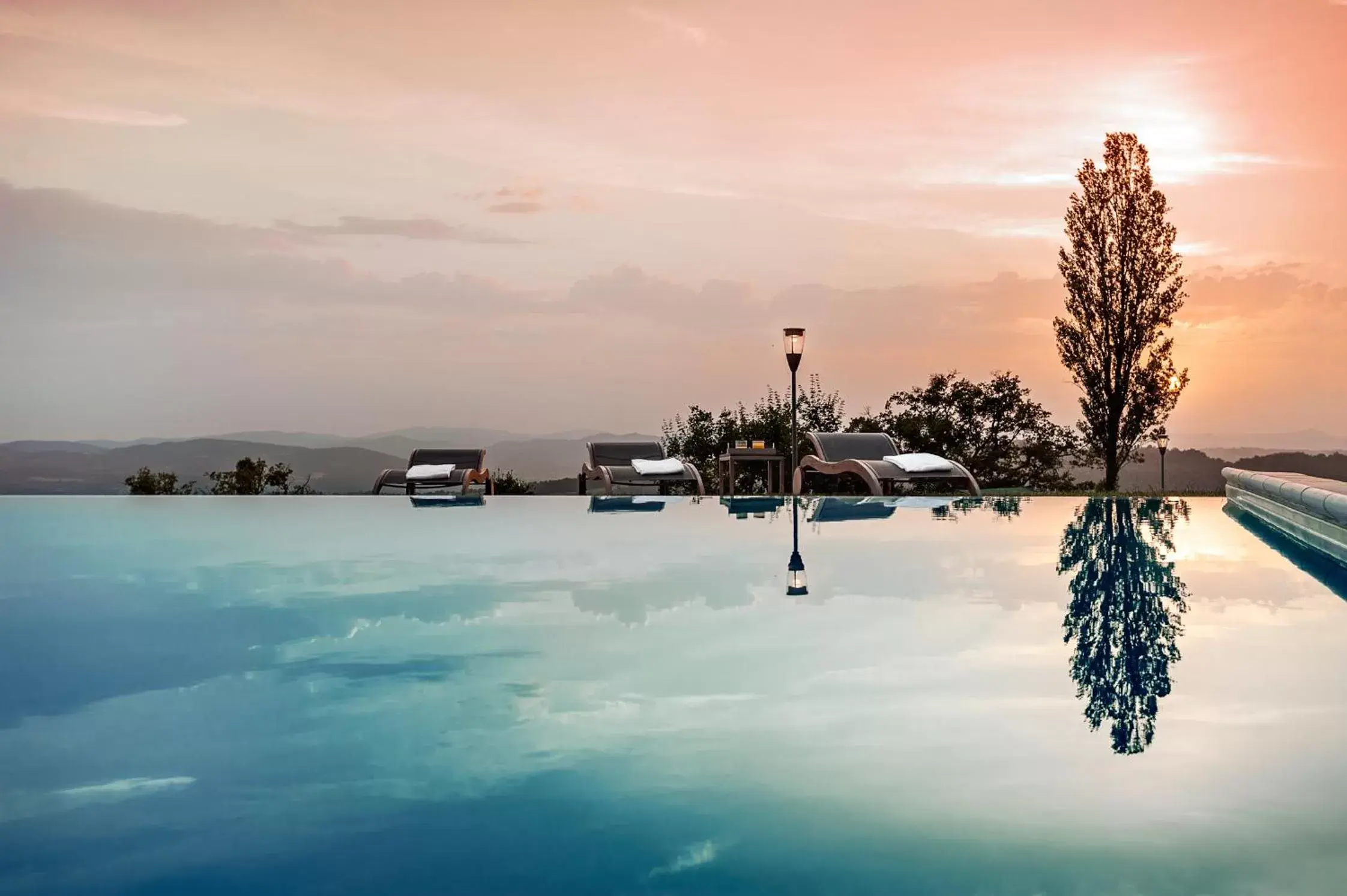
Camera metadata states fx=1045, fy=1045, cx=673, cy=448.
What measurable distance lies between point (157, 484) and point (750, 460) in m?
7.23

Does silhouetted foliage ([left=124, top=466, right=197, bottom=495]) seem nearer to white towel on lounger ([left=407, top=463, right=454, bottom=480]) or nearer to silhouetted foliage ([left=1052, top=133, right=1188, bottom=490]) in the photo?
white towel on lounger ([left=407, top=463, right=454, bottom=480])

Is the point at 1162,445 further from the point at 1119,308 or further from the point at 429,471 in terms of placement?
the point at 429,471

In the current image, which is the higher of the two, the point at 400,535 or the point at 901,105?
the point at 901,105

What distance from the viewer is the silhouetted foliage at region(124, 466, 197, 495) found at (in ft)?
41.7

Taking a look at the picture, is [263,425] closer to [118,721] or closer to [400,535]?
[400,535]

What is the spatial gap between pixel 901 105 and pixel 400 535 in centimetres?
883

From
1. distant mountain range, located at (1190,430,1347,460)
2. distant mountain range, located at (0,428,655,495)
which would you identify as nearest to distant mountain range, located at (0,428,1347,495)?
distant mountain range, located at (0,428,655,495)

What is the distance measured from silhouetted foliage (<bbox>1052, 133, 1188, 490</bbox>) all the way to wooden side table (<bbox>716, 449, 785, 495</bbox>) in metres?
6.01

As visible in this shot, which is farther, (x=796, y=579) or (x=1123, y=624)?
(x=796, y=579)

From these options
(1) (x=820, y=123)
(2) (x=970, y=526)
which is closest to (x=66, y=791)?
(2) (x=970, y=526)

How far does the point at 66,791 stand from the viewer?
71.3 inches

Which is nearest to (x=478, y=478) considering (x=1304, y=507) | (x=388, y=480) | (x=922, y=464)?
(x=388, y=480)

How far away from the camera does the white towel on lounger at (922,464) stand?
989 centimetres

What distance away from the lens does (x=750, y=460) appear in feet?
41.0
